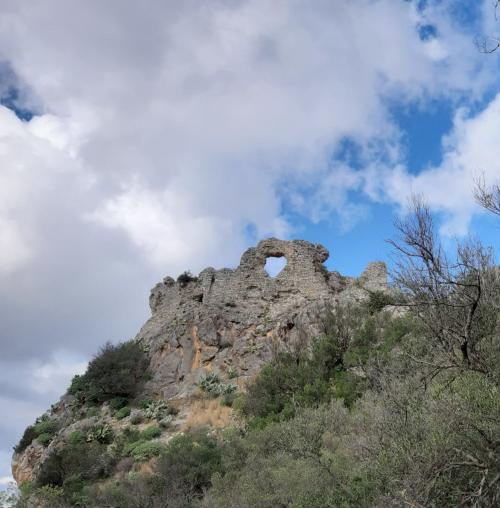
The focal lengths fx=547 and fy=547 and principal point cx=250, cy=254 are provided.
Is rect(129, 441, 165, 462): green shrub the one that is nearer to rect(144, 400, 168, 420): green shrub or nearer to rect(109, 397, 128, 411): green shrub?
rect(144, 400, 168, 420): green shrub

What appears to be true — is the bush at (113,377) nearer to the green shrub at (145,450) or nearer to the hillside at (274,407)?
the hillside at (274,407)

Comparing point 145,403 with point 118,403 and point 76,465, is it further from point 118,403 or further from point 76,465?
point 76,465

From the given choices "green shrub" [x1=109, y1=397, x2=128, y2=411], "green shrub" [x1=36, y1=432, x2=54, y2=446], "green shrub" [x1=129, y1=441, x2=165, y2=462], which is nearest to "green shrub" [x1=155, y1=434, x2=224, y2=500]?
"green shrub" [x1=129, y1=441, x2=165, y2=462]

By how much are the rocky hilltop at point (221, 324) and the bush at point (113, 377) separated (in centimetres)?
52

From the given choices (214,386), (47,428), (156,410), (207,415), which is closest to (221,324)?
(214,386)

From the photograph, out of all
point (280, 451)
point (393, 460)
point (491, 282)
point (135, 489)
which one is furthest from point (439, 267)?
point (135, 489)

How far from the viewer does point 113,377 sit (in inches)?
883

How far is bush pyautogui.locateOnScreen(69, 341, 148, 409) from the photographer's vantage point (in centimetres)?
2233

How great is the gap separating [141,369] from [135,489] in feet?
34.7

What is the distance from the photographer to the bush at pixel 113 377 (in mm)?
22328

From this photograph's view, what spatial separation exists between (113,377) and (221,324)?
16.2ft

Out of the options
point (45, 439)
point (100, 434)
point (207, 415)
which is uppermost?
point (45, 439)

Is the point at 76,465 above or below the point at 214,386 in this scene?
below

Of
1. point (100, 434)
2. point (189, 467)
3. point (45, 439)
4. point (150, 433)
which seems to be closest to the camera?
point (189, 467)
